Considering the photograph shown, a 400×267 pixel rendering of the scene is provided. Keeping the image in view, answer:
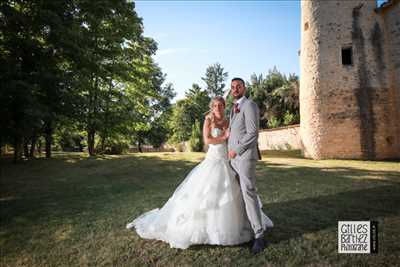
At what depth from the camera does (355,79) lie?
15.0 metres

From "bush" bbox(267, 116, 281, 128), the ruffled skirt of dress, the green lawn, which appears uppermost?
"bush" bbox(267, 116, 281, 128)

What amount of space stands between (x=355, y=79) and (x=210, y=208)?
1608 cm

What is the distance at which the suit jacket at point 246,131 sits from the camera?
322 centimetres

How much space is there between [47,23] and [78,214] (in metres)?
12.8

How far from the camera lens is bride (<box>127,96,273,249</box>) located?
3.31 meters

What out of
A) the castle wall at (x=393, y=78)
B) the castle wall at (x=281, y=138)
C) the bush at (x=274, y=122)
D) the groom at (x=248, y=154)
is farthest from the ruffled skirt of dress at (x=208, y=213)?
the bush at (x=274, y=122)

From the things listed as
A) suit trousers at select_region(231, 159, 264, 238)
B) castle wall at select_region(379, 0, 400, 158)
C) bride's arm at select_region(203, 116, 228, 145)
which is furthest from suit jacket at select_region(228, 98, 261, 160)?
castle wall at select_region(379, 0, 400, 158)

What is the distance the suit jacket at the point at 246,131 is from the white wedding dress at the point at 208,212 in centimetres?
49

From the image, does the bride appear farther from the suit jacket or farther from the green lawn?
the suit jacket

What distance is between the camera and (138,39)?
2284cm

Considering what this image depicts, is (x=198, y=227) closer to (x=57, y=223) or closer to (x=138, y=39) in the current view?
(x=57, y=223)

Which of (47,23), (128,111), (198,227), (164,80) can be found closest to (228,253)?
(198,227)

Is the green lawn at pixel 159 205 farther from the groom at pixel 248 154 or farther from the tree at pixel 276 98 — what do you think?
the tree at pixel 276 98

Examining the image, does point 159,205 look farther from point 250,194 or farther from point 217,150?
point 250,194
